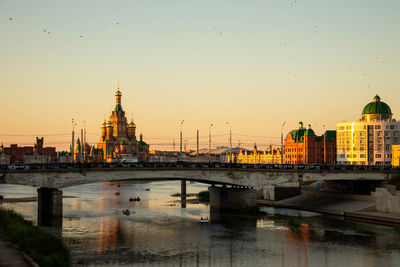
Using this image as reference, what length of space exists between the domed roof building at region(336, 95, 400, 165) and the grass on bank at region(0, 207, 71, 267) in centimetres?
14897

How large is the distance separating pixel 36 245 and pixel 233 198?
2508 inches

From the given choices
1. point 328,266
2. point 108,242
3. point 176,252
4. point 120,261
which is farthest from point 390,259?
point 108,242

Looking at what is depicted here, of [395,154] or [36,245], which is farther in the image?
[395,154]

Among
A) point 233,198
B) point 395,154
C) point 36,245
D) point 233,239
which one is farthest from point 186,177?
point 395,154

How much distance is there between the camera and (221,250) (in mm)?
65438

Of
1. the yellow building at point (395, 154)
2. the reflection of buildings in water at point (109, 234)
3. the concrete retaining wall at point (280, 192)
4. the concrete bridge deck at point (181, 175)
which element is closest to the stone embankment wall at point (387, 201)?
the concrete bridge deck at point (181, 175)

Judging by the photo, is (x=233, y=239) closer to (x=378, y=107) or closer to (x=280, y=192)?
(x=280, y=192)

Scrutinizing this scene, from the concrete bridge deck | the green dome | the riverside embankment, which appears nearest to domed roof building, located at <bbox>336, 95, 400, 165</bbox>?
the green dome

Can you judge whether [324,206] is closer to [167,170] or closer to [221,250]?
[167,170]

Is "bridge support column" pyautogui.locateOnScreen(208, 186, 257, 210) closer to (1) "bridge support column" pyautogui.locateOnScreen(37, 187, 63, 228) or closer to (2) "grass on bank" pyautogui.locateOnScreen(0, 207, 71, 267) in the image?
(1) "bridge support column" pyautogui.locateOnScreen(37, 187, 63, 228)

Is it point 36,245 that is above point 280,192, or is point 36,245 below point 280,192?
above

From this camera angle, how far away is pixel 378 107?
186250mm

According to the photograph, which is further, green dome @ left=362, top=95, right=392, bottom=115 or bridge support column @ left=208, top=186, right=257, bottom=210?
green dome @ left=362, top=95, right=392, bottom=115

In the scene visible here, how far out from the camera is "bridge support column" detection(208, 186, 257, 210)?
10550cm
